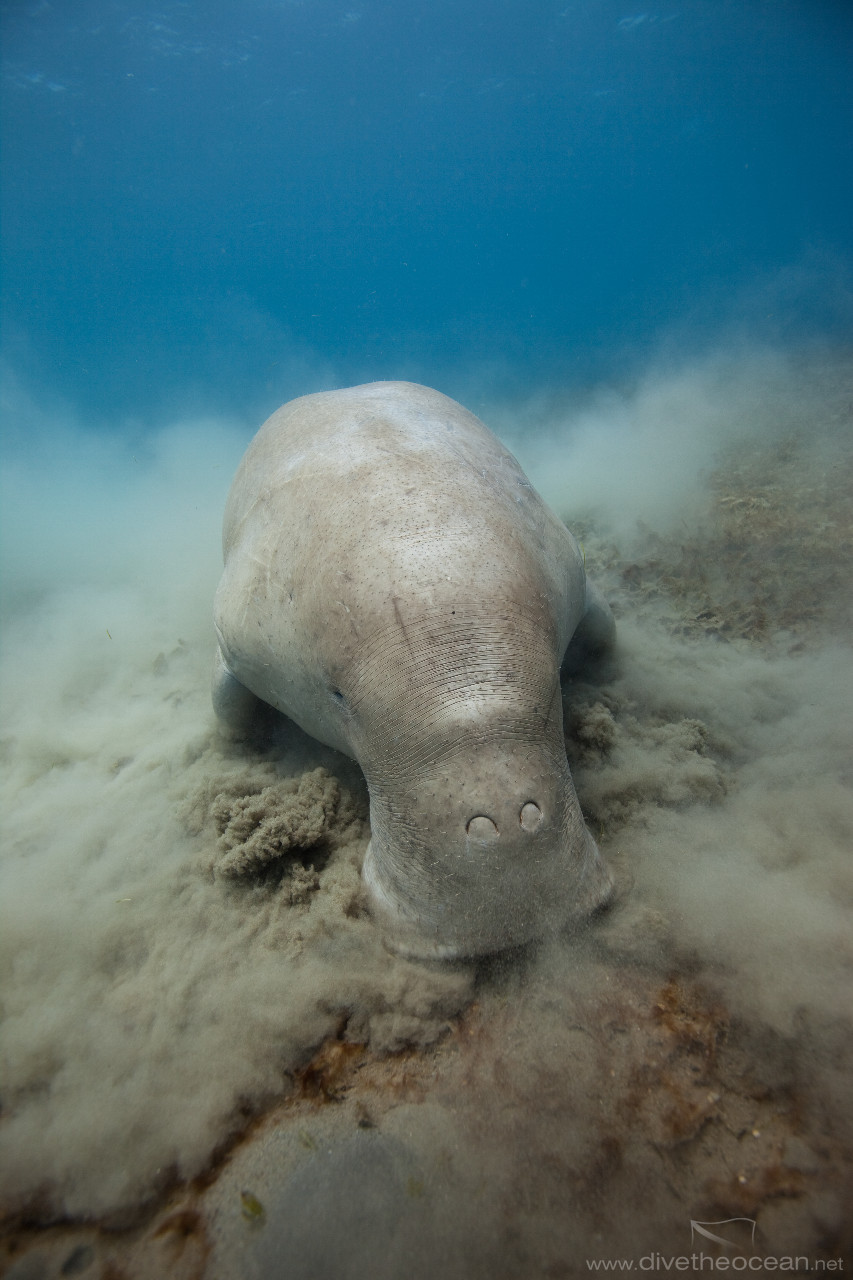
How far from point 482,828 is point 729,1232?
4.02ft

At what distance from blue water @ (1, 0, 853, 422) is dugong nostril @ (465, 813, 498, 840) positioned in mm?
19018

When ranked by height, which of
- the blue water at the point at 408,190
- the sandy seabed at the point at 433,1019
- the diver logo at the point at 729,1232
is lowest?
the diver logo at the point at 729,1232

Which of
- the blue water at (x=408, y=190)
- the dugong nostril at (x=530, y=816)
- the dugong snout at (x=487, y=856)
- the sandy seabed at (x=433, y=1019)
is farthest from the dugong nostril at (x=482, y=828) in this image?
the blue water at (x=408, y=190)

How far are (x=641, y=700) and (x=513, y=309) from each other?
7157cm

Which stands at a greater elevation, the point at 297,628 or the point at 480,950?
the point at 297,628

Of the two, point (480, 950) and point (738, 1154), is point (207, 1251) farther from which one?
point (738, 1154)

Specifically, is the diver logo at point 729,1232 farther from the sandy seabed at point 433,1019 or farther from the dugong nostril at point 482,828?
the dugong nostril at point 482,828

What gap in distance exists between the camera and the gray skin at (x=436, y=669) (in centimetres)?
197

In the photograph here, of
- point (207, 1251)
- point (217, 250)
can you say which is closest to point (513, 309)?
point (217, 250)

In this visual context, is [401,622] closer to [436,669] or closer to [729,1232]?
[436,669]

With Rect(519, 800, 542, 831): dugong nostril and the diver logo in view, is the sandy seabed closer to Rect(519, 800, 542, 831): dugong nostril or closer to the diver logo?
the diver logo

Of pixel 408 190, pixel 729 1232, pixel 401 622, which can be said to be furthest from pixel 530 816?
pixel 408 190

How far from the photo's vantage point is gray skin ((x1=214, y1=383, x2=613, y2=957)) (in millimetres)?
1968

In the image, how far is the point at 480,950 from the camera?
6.83 feet
